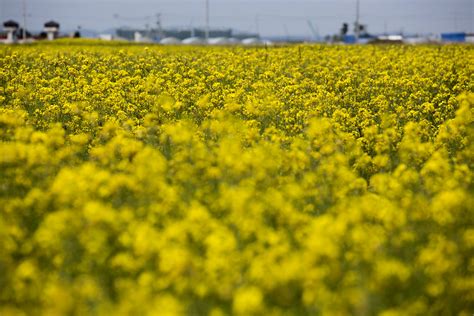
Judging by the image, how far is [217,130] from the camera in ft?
31.2

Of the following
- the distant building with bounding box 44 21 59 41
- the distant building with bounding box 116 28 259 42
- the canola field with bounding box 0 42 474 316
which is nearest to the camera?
the canola field with bounding box 0 42 474 316

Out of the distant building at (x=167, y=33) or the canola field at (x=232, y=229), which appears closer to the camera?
the canola field at (x=232, y=229)

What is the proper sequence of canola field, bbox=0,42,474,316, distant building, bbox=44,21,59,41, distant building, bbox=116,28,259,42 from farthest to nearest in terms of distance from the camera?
distant building, bbox=116,28,259,42, distant building, bbox=44,21,59,41, canola field, bbox=0,42,474,316

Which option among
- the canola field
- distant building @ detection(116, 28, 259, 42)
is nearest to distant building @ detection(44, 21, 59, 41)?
distant building @ detection(116, 28, 259, 42)

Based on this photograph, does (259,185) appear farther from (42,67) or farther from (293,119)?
(42,67)

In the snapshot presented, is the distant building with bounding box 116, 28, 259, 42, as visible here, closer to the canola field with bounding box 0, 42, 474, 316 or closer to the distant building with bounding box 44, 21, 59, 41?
the distant building with bounding box 44, 21, 59, 41

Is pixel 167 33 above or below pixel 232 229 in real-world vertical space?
above

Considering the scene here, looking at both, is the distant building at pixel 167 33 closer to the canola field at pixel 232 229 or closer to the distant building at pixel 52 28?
the distant building at pixel 52 28

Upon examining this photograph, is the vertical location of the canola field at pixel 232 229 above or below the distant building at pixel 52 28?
below

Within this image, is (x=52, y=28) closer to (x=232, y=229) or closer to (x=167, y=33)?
(x=167, y=33)

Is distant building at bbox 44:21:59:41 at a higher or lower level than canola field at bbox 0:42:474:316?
higher

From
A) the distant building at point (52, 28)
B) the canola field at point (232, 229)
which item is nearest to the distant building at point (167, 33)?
the distant building at point (52, 28)

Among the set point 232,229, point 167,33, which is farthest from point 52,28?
point 232,229

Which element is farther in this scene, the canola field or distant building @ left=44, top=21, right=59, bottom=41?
distant building @ left=44, top=21, right=59, bottom=41
